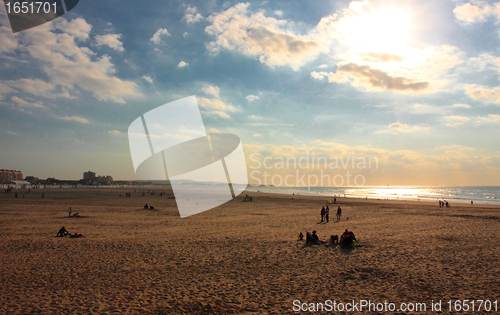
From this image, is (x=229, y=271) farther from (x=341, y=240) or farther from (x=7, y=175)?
(x=7, y=175)

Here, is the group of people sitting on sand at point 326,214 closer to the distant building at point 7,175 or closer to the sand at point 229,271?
the sand at point 229,271

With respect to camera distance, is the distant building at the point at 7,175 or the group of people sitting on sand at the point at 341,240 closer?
the group of people sitting on sand at the point at 341,240

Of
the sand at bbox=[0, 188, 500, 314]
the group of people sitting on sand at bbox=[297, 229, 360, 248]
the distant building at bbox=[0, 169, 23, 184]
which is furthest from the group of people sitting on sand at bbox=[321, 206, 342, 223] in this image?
the distant building at bbox=[0, 169, 23, 184]

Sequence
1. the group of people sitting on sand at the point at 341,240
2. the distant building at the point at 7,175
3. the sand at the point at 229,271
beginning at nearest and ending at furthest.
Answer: the sand at the point at 229,271 → the group of people sitting on sand at the point at 341,240 → the distant building at the point at 7,175

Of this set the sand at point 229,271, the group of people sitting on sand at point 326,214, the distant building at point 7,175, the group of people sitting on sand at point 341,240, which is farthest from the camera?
the distant building at point 7,175

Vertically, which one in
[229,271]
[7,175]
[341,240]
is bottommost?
[229,271]

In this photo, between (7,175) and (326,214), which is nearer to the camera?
(326,214)

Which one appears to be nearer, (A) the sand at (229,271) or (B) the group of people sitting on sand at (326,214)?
(A) the sand at (229,271)

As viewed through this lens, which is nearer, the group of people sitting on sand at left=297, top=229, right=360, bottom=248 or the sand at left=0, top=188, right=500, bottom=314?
the sand at left=0, top=188, right=500, bottom=314

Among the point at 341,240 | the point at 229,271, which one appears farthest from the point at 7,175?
the point at 341,240

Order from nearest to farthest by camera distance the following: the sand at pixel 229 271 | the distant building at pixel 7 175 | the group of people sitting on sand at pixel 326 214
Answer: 1. the sand at pixel 229 271
2. the group of people sitting on sand at pixel 326 214
3. the distant building at pixel 7 175

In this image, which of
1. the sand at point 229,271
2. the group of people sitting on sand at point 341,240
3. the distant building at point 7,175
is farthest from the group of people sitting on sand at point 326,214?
the distant building at point 7,175

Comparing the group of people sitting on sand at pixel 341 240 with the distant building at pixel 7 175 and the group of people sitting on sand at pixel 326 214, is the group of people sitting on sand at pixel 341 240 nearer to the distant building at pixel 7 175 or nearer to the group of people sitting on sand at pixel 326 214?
the group of people sitting on sand at pixel 326 214

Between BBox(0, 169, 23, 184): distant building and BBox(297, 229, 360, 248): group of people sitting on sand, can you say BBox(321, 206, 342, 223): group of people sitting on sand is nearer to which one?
BBox(297, 229, 360, 248): group of people sitting on sand
